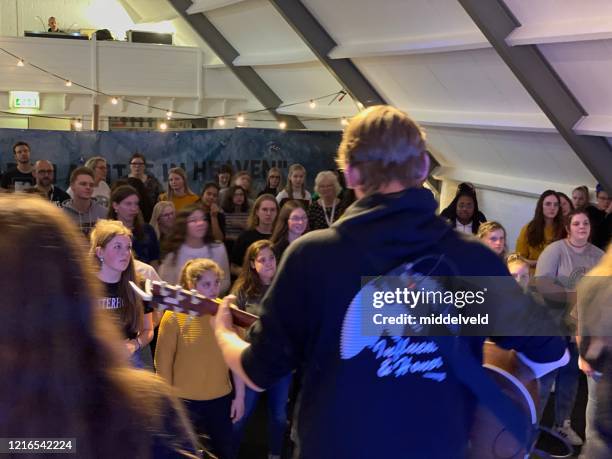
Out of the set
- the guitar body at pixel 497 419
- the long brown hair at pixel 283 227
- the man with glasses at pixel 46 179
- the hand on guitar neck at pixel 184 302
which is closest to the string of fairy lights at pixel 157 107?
the man with glasses at pixel 46 179

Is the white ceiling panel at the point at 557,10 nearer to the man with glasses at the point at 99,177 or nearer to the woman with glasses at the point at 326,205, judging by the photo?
the woman with glasses at the point at 326,205

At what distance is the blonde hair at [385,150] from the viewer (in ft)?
5.77

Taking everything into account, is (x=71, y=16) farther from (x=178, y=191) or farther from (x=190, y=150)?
(x=178, y=191)

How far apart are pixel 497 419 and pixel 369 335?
381mm

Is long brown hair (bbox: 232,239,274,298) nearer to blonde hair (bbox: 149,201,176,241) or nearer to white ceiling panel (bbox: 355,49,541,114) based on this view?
blonde hair (bbox: 149,201,176,241)

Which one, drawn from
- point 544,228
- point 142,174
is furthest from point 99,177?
point 544,228

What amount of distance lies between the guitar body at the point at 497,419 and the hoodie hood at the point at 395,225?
0.41m

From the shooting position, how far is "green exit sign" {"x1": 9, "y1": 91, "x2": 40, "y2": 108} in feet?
40.2

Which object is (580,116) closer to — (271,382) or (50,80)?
(271,382)

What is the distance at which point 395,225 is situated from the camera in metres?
1.71

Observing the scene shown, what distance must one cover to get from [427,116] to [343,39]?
3.99ft

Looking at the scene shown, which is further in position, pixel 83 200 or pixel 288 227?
pixel 83 200

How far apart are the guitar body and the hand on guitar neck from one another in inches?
29.7

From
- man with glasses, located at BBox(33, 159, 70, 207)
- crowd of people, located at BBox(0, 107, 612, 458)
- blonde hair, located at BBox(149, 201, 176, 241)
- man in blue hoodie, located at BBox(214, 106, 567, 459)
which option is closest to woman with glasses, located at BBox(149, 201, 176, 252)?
blonde hair, located at BBox(149, 201, 176, 241)
